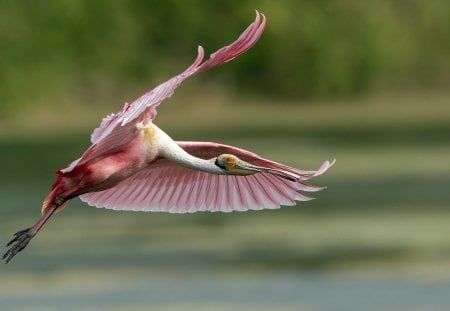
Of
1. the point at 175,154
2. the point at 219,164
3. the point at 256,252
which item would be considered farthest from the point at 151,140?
the point at 256,252

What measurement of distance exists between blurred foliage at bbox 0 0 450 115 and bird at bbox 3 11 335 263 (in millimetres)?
27243

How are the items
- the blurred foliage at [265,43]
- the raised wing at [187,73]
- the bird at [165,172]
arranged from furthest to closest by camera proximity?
the blurred foliage at [265,43] → the bird at [165,172] → the raised wing at [187,73]

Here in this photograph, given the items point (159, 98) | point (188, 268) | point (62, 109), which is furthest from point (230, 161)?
point (62, 109)

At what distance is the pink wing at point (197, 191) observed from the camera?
13.8 feet

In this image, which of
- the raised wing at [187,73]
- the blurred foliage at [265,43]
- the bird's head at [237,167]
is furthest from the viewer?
the blurred foliage at [265,43]

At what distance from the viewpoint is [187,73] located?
11.8 feet

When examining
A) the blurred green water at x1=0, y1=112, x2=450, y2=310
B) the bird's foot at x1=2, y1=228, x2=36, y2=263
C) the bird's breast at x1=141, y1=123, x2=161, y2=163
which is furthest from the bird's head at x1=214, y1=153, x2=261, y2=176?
the blurred green water at x1=0, y1=112, x2=450, y2=310

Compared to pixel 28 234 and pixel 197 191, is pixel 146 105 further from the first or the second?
pixel 197 191

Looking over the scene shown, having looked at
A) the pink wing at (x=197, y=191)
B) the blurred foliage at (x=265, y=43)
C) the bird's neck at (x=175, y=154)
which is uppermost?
the blurred foliage at (x=265, y=43)

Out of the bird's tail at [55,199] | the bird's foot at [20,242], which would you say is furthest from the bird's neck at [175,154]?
the bird's foot at [20,242]

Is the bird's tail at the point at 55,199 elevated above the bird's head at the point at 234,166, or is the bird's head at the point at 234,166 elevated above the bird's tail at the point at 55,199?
the bird's head at the point at 234,166

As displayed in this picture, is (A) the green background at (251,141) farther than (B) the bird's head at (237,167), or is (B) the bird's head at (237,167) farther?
(A) the green background at (251,141)

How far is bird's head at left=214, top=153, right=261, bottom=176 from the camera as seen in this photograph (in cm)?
402

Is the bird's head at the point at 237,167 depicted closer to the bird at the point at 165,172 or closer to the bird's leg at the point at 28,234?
the bird at the point at 165,172
